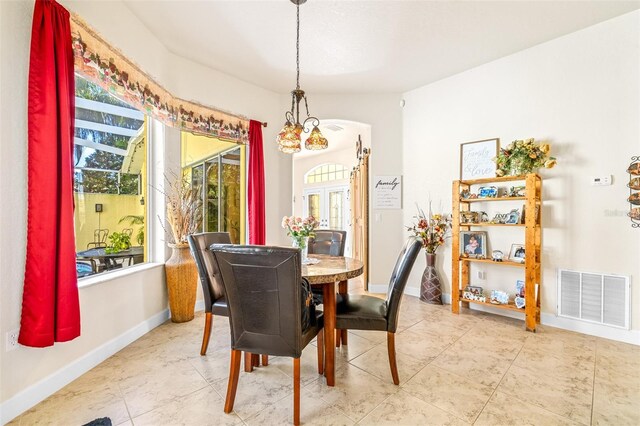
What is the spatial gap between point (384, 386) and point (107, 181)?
2823 mm

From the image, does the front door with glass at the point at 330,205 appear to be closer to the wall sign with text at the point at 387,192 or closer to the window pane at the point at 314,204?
the window pane at the point at 314,204

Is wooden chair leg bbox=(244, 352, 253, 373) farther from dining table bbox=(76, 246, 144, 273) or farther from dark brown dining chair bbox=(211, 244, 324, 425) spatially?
dining table bbox=(76, 246, 144, 273)

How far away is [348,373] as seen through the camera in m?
2.09

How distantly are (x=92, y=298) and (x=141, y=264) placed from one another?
2.59ft

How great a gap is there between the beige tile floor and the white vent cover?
0.22 m

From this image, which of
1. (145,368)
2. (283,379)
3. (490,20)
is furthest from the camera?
(490,20)

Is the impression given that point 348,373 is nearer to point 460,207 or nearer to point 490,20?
point 460,207

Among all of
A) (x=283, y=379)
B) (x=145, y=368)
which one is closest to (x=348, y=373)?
(x=283, y=379)

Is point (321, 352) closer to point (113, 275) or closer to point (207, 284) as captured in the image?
point (207, 284)

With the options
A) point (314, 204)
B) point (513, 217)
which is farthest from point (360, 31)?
point (314, 204)

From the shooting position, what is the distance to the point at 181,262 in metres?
3.00

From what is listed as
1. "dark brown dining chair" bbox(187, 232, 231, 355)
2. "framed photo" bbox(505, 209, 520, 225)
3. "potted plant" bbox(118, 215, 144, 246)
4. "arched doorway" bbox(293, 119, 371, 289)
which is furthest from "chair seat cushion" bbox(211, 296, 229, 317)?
"arched doorway" bbox(293, 119, 371, 289)

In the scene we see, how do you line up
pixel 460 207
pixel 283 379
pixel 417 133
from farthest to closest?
pixel 417 133, pixel 460 207, pixel 283 379

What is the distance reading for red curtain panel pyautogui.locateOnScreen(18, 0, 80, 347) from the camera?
1.65 metres
